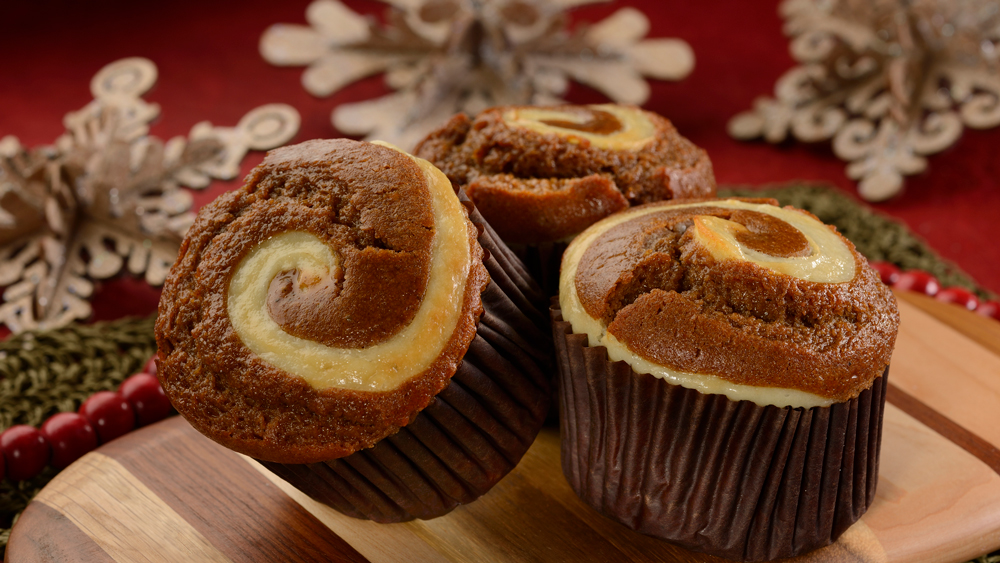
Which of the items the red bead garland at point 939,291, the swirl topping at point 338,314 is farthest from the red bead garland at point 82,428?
the red bead garland at point 939,291

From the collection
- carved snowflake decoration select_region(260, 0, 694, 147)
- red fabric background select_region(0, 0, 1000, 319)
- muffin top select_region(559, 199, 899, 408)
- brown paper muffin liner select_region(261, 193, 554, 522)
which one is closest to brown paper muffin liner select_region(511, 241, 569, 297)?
brown paper muffin liner select_region(261, 193, 554, 522)

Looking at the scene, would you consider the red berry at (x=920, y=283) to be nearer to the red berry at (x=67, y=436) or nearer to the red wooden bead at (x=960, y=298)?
the red wooden bead at (x=960, y=298)

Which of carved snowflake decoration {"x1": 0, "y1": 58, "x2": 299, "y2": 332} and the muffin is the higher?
the muffin

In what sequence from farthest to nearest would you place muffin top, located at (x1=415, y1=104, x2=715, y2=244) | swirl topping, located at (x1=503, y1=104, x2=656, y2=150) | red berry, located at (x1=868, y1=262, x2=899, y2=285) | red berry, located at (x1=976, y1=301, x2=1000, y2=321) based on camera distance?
red berry, located at (x1=868, y1=262, x2=899, y2=285), red berry, located at (x1=976, y1=301, x2=1000, y2=321), swirl topping, located at (x1=503, y1=104, x2=656, y2=150), muffin top, located at (x1=415, y1=104, x2=715, y2=244)

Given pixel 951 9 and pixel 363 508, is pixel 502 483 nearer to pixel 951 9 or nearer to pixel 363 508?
pixel 363 508

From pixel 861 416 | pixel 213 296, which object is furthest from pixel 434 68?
pixel 861 416

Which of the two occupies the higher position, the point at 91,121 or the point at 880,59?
the point at 91,121

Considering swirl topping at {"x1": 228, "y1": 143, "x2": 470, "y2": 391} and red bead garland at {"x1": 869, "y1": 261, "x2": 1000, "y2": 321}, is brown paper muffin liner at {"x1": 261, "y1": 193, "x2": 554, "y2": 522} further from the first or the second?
red bead garland at {"x1": 869, "y1": 261, "x2": 1000, "y2": 321}
